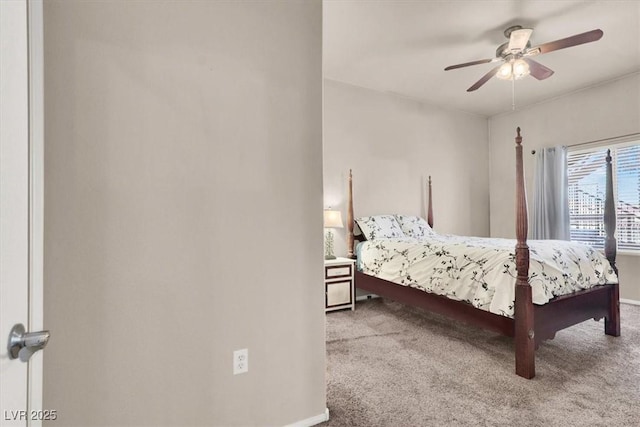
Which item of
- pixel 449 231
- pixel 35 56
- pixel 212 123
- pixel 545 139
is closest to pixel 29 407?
pixel 35 56

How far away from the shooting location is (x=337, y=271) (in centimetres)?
348

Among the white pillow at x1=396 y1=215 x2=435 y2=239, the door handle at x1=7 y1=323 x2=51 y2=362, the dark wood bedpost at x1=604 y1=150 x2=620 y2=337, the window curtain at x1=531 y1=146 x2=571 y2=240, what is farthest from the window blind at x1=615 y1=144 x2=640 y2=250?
the door handle at x1=7 y1=323 x2=51 y2=362

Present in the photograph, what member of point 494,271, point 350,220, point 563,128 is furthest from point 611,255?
point 350,220

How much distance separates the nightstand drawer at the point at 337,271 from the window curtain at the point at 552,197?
2.97 m

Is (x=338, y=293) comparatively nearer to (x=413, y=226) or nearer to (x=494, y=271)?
(x=413, y=226)

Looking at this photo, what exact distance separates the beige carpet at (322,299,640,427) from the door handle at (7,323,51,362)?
1.41 metres

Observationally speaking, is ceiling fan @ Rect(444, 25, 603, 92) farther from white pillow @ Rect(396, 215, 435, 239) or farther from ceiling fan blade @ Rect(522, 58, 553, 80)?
white pillow @ Rect(396, 215, 435, 239)

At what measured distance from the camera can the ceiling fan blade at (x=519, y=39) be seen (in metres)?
2.66

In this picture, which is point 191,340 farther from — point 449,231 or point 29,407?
point 449,231

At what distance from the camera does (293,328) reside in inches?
60.8

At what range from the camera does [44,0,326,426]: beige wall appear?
1.13m

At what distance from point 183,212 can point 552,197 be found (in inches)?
195
